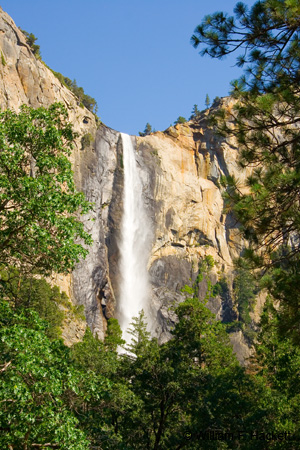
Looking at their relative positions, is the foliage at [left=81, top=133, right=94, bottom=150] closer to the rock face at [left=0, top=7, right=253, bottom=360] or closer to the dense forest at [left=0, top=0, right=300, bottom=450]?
the rock face at [left=0, top=7, right=253, bottom=360]

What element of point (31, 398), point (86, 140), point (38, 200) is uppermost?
point (86, 140)

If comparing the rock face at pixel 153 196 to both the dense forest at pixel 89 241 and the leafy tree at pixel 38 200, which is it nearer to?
the dense forest at pixel 89 241

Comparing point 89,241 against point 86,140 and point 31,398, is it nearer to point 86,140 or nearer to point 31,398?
point 31,398

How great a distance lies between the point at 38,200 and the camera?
1000cm

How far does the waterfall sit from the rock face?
84 cm

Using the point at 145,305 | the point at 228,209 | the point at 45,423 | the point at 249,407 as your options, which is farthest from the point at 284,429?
the point at 145,305

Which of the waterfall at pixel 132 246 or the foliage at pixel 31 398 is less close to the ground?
the waterfall at pixel 132 246

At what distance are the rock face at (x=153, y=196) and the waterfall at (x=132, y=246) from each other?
0.84 m

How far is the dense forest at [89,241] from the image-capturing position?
865 cm

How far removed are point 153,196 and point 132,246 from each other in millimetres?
7911

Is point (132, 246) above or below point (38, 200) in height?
above

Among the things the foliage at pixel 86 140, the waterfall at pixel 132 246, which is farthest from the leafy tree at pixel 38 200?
the foliage at pixel 86 140

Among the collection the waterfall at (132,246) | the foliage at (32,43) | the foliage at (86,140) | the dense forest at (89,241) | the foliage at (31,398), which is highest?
the foliage at (32,43)

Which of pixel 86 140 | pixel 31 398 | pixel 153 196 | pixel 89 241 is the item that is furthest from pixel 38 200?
Result: pixel 153 196
